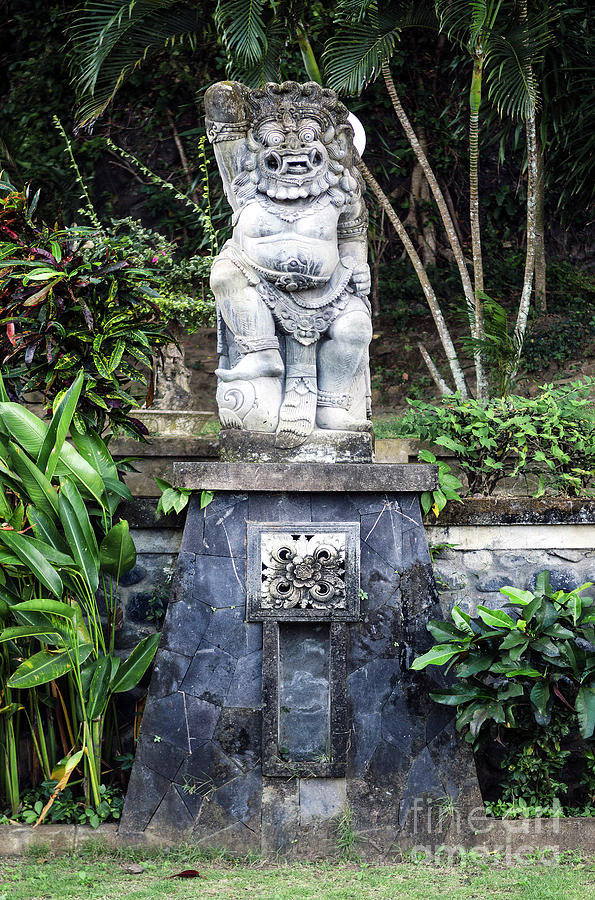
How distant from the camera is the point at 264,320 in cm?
465

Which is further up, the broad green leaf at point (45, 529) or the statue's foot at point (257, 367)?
the statue's foot at point (257, 367)

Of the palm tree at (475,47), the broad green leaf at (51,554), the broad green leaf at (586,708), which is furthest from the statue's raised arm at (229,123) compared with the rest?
the broad green leaf at (586,708)

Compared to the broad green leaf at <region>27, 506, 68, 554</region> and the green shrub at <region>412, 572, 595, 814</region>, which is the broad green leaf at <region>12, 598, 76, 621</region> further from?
the green shrub at <region>412, 572, 595, 814</region>

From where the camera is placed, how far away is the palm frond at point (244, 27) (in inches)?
287

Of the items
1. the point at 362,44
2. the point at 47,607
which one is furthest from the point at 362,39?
the point at 47,607

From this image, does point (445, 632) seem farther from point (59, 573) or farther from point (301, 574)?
point (59, 573)

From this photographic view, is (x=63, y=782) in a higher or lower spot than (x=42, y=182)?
lower

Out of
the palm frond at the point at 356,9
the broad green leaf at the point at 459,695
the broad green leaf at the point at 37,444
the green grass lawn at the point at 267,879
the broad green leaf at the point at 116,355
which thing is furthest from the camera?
the palm frond at the point at 356,9

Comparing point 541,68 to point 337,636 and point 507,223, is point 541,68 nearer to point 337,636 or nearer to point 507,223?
point 507,223

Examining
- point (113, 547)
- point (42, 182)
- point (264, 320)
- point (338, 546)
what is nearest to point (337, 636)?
point (338, 546)

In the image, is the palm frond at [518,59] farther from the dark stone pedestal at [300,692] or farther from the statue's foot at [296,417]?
the dark stone pedestal at [300,692]

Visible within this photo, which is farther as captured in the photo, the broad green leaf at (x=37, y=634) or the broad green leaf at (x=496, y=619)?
the broad green leaf at (x=496, y=619)

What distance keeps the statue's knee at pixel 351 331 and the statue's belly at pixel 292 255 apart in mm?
224

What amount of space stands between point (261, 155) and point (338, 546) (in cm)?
187
